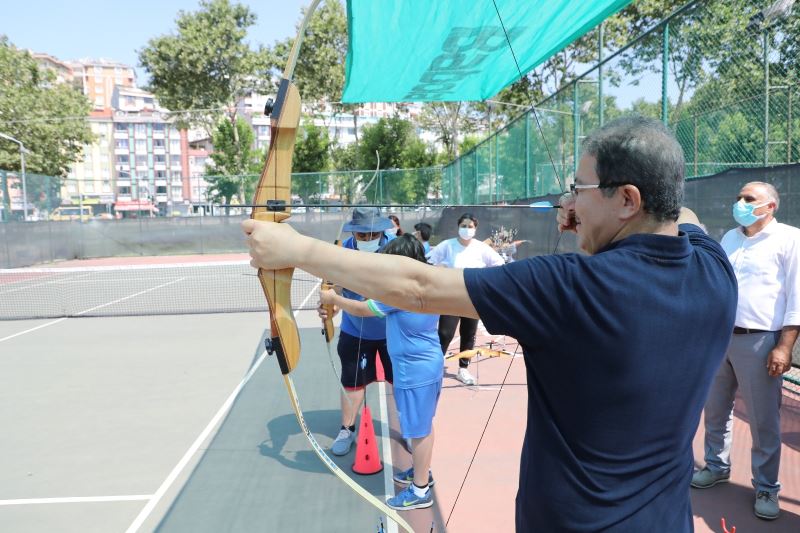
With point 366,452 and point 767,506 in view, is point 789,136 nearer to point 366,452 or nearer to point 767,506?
point 767,506

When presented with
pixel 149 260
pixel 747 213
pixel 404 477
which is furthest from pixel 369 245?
pixel 149 260

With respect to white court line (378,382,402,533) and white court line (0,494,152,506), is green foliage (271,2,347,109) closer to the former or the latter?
white court line (378,382,402,533)

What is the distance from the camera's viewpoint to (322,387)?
6.48m

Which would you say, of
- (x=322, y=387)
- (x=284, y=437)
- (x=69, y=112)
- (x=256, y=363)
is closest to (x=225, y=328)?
(x=256, y=363)

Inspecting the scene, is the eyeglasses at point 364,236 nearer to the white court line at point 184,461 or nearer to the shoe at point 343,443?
the shoe at point 343,443

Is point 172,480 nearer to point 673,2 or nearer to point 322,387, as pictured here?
point 322,387

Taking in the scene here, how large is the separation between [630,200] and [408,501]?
2970mm

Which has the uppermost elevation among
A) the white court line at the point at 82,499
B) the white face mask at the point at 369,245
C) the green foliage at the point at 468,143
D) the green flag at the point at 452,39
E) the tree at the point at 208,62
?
the tree at the point at 208,62

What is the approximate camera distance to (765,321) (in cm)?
355

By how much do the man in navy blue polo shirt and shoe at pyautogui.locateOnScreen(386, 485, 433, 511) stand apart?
96.4 inches

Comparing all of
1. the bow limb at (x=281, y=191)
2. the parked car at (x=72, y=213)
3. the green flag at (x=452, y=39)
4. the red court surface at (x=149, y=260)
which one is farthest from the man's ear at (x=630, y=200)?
the parked car at (x=72, y=213)

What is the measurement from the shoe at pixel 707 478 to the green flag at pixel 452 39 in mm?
3086

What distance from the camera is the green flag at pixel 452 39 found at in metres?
3.59

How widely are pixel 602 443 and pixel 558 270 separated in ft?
1.39
